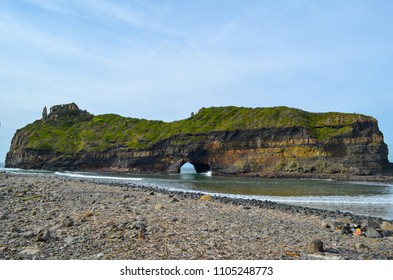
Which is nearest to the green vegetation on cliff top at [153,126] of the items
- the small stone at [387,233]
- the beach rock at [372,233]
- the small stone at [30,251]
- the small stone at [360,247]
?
the small stone at [387,233]

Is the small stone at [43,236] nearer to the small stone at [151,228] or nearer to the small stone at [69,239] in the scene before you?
the small stone at [69,239]

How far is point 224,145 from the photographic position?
87188 millimetres

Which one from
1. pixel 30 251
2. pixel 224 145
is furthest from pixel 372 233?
pixel 224 145

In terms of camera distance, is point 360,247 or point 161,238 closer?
point 161,238

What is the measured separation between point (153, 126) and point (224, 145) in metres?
27.7

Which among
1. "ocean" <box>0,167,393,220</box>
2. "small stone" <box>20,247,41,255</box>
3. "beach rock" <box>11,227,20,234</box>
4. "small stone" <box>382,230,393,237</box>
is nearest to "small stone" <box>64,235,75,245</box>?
"small stone" <box>20,247,41,255</box>

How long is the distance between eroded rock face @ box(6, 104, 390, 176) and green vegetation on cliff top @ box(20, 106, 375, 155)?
9.2 inches

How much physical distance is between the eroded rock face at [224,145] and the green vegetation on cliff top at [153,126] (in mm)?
233

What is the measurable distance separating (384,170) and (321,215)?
69.6 m

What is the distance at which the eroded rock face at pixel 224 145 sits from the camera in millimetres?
77750

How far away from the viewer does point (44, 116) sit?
130 meters

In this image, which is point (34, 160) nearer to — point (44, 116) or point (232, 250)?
point (44, 116)

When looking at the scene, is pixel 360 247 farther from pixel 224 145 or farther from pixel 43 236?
pixel 224 145
